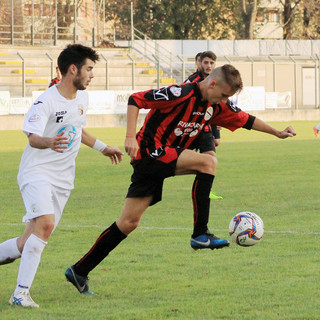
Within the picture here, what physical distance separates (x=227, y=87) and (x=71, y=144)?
1.16 m

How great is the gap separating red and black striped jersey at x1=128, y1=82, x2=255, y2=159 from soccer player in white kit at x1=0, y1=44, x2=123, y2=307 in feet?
1.47

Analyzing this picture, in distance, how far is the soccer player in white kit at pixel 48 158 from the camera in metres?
5.65

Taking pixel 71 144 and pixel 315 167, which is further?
pixel 315 167

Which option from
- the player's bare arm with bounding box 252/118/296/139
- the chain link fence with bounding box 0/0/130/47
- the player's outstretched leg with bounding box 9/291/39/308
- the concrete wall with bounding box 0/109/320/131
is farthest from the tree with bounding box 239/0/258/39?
the player's outstretched leg with bounding box 9/291/39/308

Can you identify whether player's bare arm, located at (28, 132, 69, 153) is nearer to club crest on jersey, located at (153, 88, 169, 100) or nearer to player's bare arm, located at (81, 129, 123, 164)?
player's bare arm, located at (81, 129, 123, 164)

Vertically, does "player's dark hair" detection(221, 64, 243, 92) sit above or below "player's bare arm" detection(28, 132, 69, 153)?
above

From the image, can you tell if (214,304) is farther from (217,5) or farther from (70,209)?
(217,5)

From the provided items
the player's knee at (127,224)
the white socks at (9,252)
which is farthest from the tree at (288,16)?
the white socks at (9,252)

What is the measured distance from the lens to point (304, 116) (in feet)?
127

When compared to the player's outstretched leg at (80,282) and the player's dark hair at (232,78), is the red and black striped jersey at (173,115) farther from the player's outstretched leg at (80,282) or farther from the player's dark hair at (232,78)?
the player's outstretched leg at (80,282)

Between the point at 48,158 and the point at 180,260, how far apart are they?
2043 millimetres

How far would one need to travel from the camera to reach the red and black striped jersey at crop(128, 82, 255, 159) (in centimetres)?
617

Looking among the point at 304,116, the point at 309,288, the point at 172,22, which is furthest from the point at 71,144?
the point at 172,22

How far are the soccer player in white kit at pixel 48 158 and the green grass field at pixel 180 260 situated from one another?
33cm
